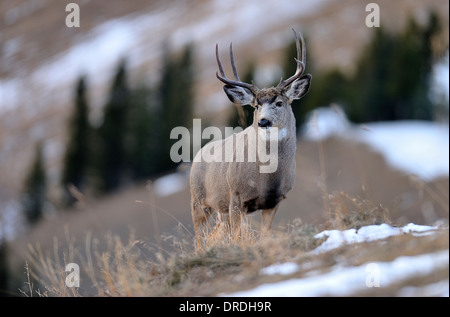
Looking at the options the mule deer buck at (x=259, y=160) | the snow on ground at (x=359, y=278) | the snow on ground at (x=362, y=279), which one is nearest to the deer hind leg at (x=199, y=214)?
→ the mule deer buck at (x=259, y=160)

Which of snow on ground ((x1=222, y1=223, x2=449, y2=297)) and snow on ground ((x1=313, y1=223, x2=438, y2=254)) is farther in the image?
snow on ground ((x1=313, y1=223, x2=438, y2=254))

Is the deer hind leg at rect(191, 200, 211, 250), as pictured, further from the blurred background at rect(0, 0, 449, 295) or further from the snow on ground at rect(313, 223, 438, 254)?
the snow on ground at rect(313, 223, 438, 254)

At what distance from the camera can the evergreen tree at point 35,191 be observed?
5712 centimetres

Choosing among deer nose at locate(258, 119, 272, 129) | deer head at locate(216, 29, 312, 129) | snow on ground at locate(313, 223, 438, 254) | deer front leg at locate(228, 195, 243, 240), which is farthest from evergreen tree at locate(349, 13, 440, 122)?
snow on ground at locate(313, 223, 438, 254)

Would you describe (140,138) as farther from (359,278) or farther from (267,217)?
(359,278)

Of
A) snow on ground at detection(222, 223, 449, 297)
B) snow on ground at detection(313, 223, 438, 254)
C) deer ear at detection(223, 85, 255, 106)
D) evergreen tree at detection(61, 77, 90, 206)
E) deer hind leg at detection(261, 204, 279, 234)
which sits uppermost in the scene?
evergreen tree at detection(61, 77, 90, 206)

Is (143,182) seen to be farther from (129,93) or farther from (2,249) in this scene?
(2,249)

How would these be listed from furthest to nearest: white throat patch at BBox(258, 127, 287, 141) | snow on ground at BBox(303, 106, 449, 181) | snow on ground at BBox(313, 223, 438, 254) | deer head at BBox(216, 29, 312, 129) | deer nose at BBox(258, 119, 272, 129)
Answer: snow on ground at BBox(303, 106, 449, 181) < white throat patch at BBox(258, 127, 287, 141) < deer head at BBox(216, 29, 312, 129) < deer nose at BBox(258, 119, 272, 129) < snow on ground at BBox(313, 223, 438, 254)

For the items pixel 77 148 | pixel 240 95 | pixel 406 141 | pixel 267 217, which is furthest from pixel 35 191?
pixel 267 217

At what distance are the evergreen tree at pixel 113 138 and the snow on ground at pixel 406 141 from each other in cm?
2104

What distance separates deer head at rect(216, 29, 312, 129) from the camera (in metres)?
10.5

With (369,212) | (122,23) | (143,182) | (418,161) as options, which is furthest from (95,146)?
(122,23)

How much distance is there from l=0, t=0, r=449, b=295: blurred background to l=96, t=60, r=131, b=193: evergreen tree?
10 cm

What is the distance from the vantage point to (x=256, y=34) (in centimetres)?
12438
